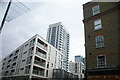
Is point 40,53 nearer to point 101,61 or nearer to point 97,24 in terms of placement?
point 97,24

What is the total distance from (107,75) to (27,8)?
9029 mm

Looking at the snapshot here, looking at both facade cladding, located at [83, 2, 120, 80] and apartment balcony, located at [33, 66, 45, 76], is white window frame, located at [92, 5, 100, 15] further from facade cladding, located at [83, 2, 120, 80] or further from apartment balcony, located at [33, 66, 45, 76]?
apartment balcony, located at [33, 66, 45, 76]

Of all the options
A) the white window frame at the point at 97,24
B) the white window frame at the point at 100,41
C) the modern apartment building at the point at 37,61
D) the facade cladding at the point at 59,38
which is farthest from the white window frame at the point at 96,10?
the facade cladding at the point at 59,38

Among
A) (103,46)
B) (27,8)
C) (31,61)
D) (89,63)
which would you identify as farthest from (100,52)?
(31,61)

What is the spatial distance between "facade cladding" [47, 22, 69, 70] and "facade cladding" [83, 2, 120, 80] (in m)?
72.6

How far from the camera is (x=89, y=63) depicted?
11867 millimetres

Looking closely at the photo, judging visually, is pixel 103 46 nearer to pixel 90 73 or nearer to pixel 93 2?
pixel 90 73

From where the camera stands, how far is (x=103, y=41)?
38.2 ft

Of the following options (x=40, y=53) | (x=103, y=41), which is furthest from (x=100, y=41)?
(x=40, y=53)

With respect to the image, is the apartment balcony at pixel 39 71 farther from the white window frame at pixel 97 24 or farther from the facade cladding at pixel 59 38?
the facade cladding at pixel 59 38

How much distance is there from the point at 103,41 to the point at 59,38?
252ft

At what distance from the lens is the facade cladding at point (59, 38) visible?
8720cm

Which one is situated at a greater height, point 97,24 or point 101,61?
point 97,24

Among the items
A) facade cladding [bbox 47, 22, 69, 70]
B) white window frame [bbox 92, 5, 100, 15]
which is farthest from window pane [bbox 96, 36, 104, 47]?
facade cladding [bbox 47, 22, 69, 70]
